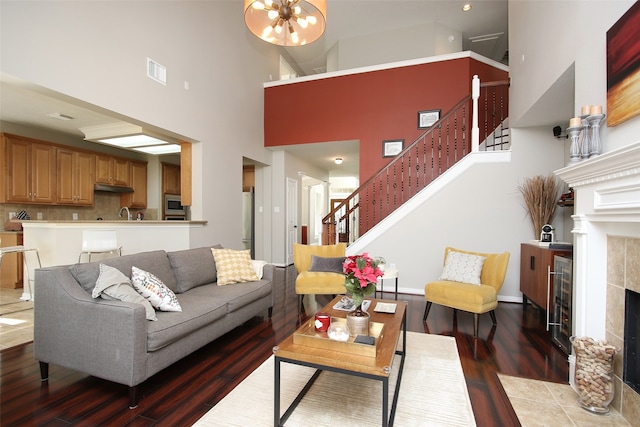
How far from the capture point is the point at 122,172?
6480 millimetres

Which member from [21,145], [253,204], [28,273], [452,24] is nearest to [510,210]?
[452,24]

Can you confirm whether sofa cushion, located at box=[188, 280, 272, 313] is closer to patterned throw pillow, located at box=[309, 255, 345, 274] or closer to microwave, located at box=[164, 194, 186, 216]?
patterned throw pillow, located at box=[309, 255, 345, 274]

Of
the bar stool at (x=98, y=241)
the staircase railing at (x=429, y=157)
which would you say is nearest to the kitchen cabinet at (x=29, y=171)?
the bar stool at (x=98, y=241)

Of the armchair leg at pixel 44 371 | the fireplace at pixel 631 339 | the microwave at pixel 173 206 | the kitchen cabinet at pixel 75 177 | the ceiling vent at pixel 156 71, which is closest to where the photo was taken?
the fireplace at pixel 631 339

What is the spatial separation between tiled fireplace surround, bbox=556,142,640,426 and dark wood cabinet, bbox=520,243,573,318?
991mm

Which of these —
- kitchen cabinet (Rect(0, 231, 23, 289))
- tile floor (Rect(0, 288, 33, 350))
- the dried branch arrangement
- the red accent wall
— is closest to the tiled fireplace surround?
the dried branch arrangement

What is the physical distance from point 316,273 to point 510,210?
3011 millimetres

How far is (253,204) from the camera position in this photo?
22.7 ft

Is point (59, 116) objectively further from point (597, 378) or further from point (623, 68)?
point (597, 378)

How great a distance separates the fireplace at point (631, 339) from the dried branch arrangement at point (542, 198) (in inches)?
93.1

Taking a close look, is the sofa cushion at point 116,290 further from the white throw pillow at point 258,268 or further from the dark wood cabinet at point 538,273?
the dark wood cabinet at point 538,273

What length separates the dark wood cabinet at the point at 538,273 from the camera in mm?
3105

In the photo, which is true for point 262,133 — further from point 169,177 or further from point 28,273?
point 28,273

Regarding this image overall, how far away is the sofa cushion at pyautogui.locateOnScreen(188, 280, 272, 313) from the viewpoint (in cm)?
279
